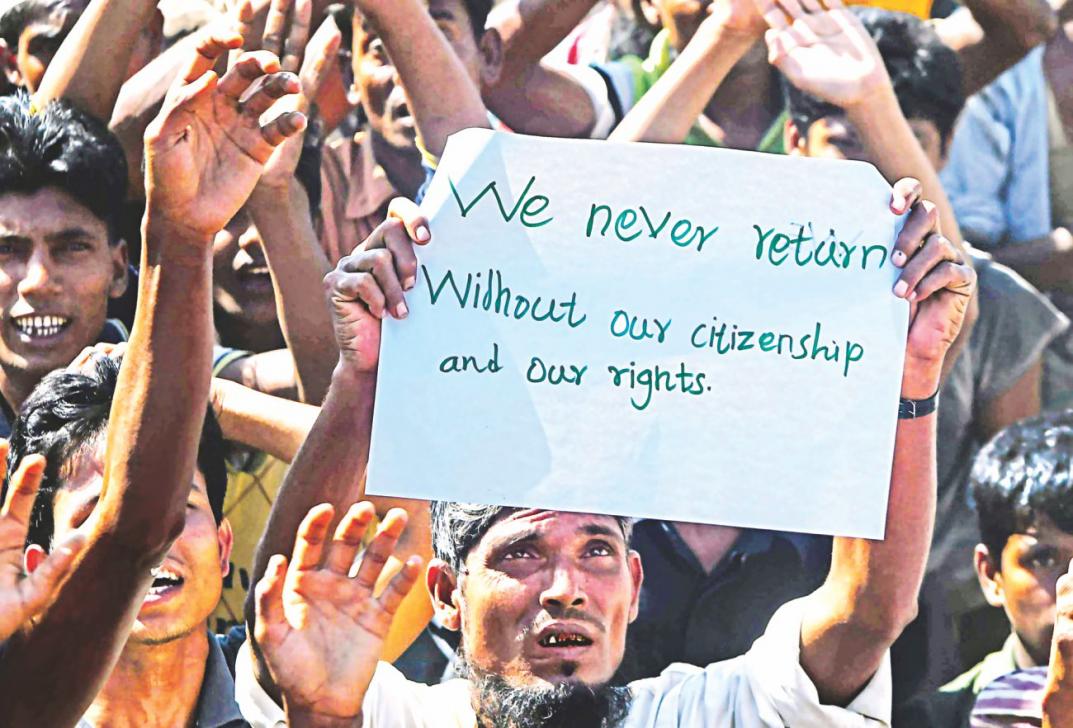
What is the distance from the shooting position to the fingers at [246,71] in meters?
1.88

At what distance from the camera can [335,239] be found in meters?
3.28

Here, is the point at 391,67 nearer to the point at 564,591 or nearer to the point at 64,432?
the point at 64,432

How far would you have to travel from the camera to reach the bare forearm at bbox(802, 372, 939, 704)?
7.54ft

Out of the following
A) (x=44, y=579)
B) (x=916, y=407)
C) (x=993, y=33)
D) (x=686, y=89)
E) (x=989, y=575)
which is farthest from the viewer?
(x=993, y=33)

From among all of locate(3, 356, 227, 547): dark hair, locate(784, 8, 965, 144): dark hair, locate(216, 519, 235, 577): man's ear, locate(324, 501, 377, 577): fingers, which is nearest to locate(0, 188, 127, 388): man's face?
locate(3, 356, 227, 547): dark hair

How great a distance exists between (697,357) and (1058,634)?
0.58 metres

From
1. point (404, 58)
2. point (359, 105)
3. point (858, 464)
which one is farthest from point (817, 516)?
point (359, 105)

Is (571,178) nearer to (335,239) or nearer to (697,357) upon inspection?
(697,357)

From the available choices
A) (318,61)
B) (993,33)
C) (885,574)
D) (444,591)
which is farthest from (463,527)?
(993,33)

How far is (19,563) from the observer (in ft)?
5.79

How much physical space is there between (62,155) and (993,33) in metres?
1.88

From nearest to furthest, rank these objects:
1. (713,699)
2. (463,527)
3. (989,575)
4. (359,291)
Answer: (359,291), (713,699), (463,527), (989,575)

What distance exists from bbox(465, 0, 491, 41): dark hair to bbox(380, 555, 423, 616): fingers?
5.08ft

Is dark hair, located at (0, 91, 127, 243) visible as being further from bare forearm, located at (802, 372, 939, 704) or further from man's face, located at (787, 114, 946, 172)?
bare forearm, located at (802, 372, 939, 704)
